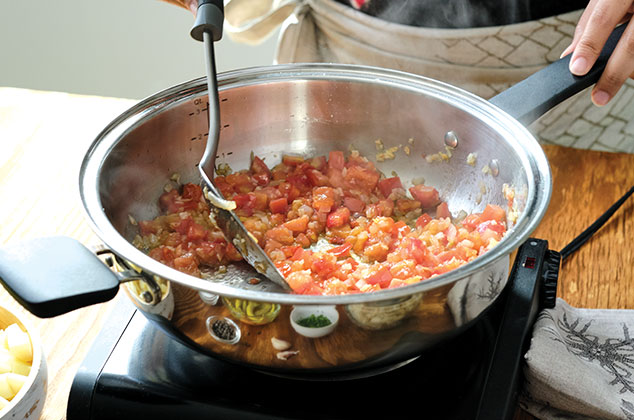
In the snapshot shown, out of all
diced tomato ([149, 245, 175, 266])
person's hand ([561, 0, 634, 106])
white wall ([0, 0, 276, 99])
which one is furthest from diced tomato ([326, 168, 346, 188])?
white wall ([0, 0, 276, 99])

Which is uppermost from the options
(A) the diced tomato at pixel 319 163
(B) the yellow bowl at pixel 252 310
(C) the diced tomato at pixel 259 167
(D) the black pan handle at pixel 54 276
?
(D) the black pan handle at pixel 54 276

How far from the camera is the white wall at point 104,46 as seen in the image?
322 cm

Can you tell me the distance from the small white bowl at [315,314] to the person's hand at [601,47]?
2.05 feet

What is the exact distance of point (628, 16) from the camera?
49.4 inches

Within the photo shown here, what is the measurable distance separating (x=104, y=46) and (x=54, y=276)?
8.97 feet

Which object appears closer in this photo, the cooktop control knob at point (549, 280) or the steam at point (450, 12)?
the cooktop control knob at point (549, 280)

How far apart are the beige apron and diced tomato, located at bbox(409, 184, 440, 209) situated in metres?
0.50

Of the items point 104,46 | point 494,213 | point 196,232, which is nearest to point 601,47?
point 494,213

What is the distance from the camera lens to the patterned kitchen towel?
37.4 inches

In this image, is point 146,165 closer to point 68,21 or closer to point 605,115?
point 605,115

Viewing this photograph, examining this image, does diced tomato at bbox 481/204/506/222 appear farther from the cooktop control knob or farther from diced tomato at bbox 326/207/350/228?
diced tomato at bbox 326/207/350/228

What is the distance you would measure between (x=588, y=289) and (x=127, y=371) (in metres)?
0.80

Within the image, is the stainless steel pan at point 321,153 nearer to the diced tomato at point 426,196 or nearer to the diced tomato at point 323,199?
the diced tomato at point 426,196

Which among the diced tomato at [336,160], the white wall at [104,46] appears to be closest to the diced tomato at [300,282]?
the diced tomato at [336,160]
